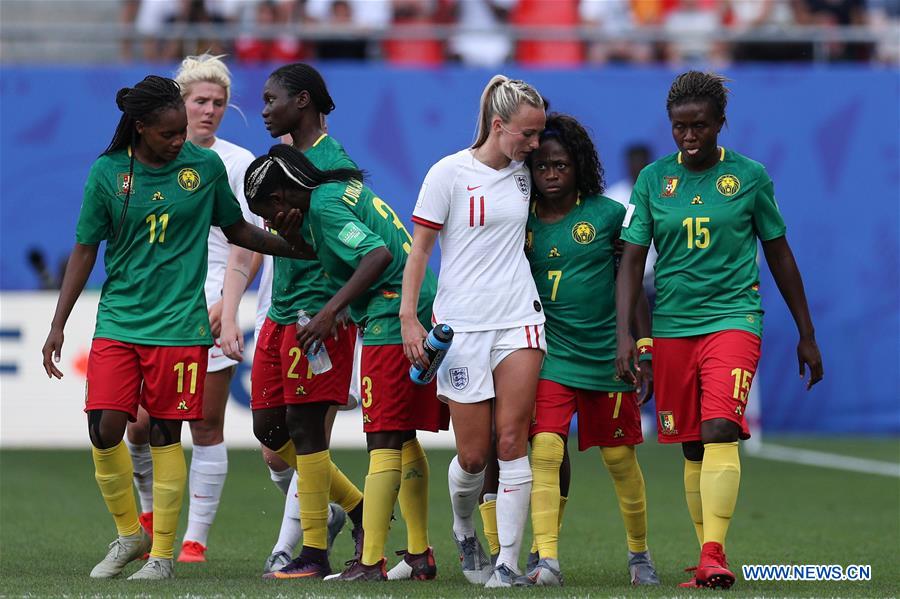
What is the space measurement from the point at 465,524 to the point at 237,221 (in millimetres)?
1742

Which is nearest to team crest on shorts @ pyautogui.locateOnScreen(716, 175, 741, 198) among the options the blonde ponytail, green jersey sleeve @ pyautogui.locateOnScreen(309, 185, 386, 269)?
the blonde ponytail

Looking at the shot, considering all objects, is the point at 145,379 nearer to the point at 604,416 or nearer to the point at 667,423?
the point at 604,416

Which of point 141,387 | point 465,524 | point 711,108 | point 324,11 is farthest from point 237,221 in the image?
point 324,11

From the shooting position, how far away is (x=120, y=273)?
21.9 ft

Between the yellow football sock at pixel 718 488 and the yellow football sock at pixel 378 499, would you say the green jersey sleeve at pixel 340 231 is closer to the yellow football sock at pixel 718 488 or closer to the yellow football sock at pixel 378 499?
the yellow football sock at pixel 378 499

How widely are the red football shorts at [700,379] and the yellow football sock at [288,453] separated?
1885 mm

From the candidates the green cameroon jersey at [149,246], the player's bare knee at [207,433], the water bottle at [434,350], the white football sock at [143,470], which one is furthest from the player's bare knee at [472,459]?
the white football sock at [143,470]

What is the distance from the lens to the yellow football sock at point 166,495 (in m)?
6.68

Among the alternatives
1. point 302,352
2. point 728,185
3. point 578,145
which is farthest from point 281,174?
point 728,185

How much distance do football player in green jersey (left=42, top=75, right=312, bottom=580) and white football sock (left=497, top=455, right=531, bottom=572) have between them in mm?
1405

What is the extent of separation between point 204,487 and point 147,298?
4.86 feet

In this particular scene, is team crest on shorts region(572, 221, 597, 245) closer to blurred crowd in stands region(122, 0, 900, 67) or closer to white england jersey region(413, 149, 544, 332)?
white england jersey region(413, 149, 544, 332)

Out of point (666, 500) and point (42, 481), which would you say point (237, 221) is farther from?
point (42, 481)

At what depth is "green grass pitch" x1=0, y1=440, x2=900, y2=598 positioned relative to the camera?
6.25 m
